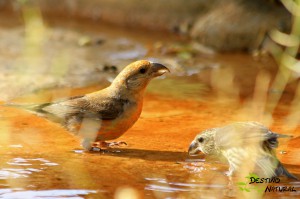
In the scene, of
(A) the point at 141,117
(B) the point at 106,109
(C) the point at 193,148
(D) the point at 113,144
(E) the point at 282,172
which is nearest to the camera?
(E) the point at 282,172

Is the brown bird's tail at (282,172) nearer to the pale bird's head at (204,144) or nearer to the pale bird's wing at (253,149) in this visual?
the pale bird's wing at (253,149)

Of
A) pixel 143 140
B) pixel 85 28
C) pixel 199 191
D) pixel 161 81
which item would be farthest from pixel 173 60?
pixel 199 191

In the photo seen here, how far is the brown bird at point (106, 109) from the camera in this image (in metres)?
7.24

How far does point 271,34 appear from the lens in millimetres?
11797

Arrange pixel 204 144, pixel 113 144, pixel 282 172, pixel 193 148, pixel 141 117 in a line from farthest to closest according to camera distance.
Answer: pixel 141 117, pixel 113 144, pixel 193 148, pixel 204 144, pixel 282 172

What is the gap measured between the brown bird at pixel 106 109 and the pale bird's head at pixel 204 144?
1.98 ft

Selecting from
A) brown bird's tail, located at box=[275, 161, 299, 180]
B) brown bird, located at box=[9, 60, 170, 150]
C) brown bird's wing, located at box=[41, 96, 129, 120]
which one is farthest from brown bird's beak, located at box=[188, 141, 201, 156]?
brown bird's tail, located at box=[275, 161, 299, 180]

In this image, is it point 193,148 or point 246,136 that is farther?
point 193,148

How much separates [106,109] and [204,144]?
96 centimetres

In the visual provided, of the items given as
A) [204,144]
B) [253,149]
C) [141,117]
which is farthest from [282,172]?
[141,117]

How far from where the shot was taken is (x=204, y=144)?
7.00 meters

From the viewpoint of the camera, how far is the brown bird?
7.24 m

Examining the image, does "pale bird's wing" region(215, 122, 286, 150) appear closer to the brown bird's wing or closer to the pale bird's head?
the pale bird's head

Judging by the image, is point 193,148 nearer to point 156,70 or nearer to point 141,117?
point 156,70
